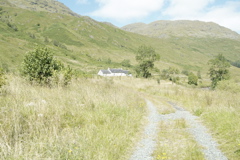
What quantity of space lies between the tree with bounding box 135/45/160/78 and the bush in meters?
58.8

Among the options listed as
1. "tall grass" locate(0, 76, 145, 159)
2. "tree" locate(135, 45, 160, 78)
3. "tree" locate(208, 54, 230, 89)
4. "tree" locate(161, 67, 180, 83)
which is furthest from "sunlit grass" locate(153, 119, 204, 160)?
"tree" locate(161, 67, 180, 83)

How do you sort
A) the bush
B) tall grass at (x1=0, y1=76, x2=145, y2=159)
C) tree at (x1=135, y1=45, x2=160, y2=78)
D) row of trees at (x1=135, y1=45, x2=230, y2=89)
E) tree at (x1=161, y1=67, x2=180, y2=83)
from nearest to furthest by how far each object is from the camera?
tall grass at (x1=0, y1=76, x2=145, y2=159)
the bush
tree at (x1=135, y1=45, x2=160, y2=78)
row of trees at (x1=135, y1=45, x2=230, y2=89)
tree at (x1=161, y1=67, x2=180, y2=83)

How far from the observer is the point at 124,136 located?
6523 mm

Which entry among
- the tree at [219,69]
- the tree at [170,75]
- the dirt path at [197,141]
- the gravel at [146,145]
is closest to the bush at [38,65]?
the gravel at [146,145]

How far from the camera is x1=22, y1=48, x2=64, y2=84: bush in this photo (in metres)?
14.0

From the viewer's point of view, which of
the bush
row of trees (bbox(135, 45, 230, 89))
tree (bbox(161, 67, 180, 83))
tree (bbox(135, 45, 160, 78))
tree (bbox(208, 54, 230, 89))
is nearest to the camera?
the bush

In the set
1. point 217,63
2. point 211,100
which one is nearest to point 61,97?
point 211,100

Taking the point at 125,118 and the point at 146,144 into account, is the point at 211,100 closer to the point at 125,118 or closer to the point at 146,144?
the point at 125,118

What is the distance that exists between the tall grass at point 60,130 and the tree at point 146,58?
6433 cm

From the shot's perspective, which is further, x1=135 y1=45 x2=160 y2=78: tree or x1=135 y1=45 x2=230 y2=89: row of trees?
x1=135 y1=45 x2=230 y2=89: row of trees

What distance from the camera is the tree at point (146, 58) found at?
→ 234ft

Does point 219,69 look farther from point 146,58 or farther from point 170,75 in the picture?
point 170,75

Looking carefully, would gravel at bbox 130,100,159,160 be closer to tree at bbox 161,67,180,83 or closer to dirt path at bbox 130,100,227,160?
dirt path at bbox 130,100,227,160

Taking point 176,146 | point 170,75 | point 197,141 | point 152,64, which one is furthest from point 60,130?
point 170,75
